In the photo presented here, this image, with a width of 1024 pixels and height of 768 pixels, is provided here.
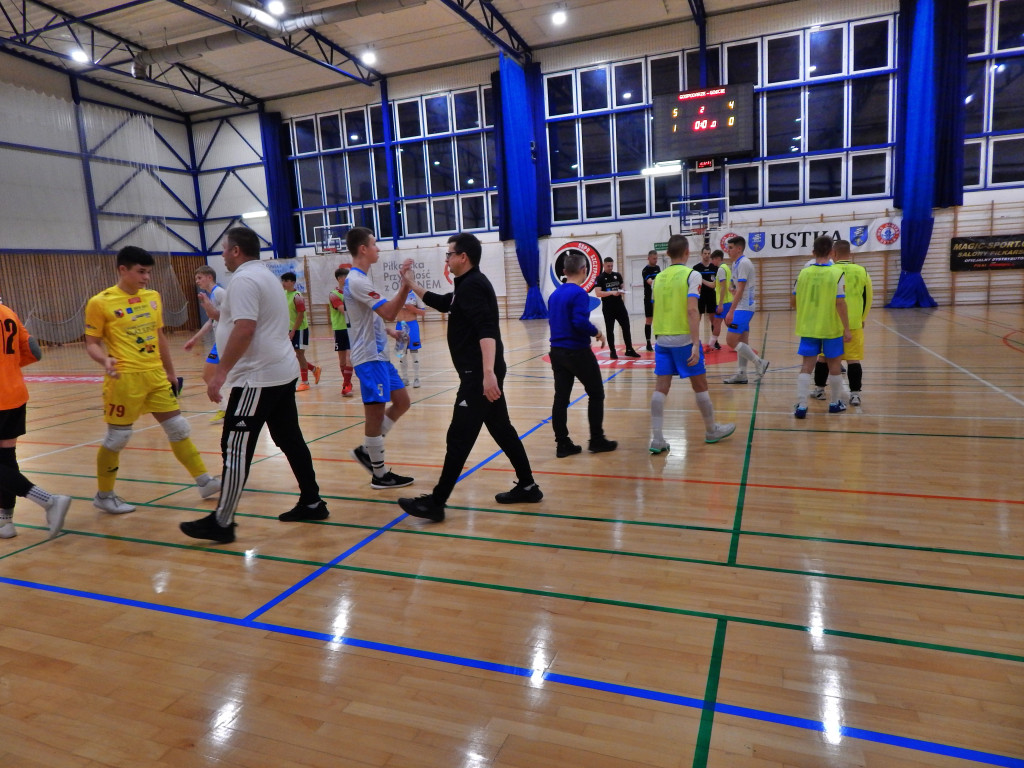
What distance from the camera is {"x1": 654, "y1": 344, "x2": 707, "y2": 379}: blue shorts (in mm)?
4945

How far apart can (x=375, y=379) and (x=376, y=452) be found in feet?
1.79

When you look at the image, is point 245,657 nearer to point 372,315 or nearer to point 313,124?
point 372,315

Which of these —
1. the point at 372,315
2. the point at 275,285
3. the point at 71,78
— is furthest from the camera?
the point at 71,78

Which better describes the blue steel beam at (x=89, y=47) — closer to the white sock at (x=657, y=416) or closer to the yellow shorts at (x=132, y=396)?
the yellow shorts at (x=132, y=396)

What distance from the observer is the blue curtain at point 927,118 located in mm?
16109

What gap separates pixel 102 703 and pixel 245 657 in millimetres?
470

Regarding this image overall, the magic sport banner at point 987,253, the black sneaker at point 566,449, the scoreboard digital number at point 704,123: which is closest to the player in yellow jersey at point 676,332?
the black sneaker at point 566,449

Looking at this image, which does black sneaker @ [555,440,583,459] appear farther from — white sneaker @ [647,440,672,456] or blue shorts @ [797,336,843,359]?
blue shorts @ [797,336,843,359]

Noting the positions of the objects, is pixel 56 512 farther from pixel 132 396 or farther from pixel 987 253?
pixel 987 253

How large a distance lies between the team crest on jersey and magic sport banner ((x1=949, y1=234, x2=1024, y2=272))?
4.60 ft

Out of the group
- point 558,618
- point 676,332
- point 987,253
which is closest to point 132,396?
point 558,618

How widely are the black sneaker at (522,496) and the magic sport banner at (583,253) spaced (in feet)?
52.1

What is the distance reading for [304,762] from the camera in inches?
75.4

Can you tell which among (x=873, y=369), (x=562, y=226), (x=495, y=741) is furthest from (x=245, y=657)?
→ (x=562, y=226)
